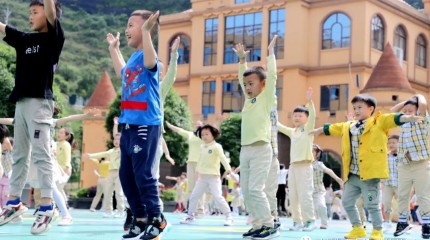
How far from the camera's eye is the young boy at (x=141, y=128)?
5.58m

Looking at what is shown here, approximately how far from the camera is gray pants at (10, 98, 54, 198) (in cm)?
606

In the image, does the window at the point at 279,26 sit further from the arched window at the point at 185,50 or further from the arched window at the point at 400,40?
the arched window at the point at 185,50

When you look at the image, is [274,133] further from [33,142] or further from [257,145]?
[33,142]

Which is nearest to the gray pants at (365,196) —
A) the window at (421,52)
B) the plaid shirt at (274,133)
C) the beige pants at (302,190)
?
the plaid shirt at (274,133)

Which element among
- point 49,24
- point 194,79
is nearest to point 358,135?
point 49,24

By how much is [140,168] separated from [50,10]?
1667mm

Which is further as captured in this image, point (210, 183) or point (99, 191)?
point (99, 191)

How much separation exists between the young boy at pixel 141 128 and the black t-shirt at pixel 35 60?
730 millimetres

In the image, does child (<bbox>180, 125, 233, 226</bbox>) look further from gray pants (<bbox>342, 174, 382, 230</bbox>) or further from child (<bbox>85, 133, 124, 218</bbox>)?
gray pants (<bbox>342, 174, 382, 230</bbox>)

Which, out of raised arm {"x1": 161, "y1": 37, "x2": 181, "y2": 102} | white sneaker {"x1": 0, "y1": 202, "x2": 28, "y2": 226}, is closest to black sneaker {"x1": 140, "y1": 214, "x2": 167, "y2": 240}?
white sneaker {"x1": 0, "y1": 202, "x2": 28, "y2": 226}

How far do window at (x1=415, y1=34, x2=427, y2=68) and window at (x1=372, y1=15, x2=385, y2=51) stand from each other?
461 cm

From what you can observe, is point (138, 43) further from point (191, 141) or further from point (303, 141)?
point (191, 141)

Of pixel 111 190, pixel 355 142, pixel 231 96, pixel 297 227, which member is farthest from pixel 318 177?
pixel 231 96

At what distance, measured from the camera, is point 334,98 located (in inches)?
1709
